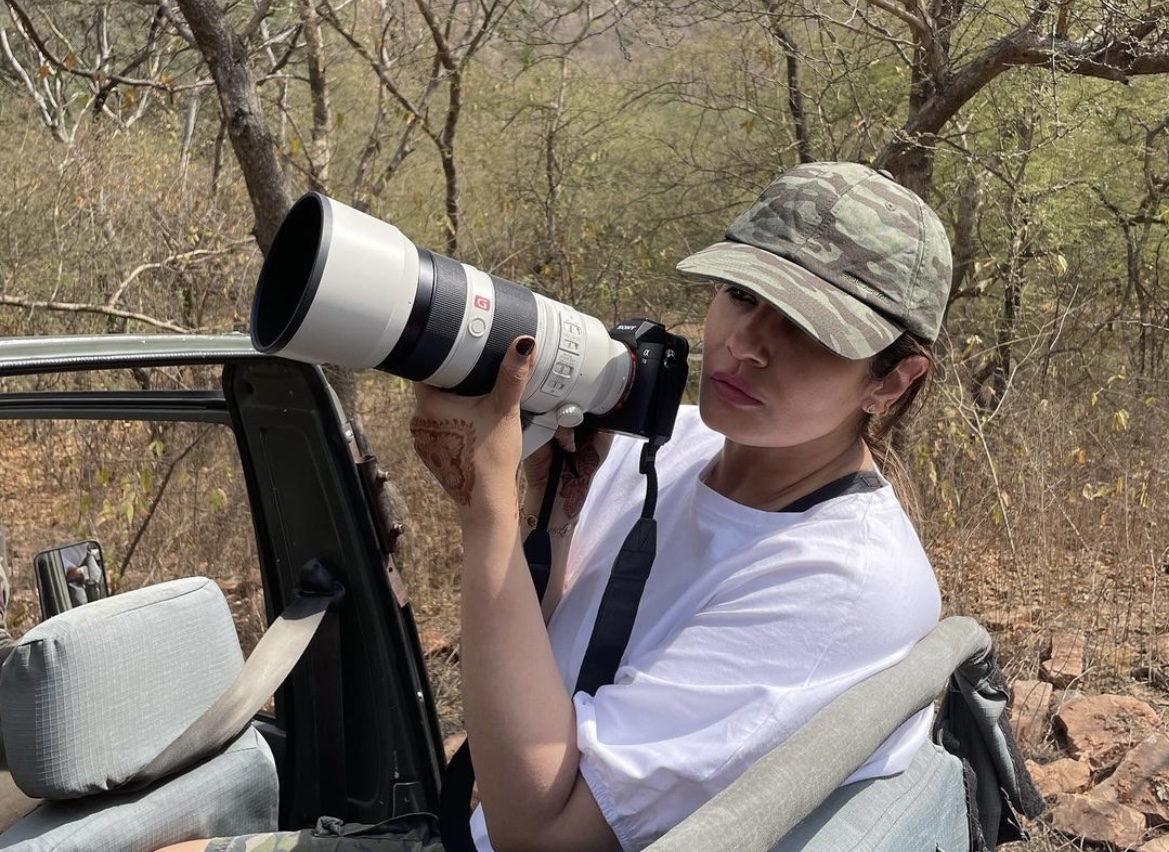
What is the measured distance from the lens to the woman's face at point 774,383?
4.42 feet

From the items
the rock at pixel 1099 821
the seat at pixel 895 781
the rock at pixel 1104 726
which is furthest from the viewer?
the rock at pixel 1104 726

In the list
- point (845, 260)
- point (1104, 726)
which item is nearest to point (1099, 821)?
point (1104, 726)

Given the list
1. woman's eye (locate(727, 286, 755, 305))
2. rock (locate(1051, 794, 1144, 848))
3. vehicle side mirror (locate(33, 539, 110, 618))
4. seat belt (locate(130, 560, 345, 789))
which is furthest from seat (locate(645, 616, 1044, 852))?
vehicle side mirror (locate(33, 539, 110, 618))

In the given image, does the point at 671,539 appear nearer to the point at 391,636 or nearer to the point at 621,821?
the point at 621,821

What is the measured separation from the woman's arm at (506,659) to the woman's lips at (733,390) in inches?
9.3

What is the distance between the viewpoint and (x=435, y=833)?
1638 mm

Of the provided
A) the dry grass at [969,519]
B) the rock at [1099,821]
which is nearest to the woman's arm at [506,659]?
the rock at [1099,821]

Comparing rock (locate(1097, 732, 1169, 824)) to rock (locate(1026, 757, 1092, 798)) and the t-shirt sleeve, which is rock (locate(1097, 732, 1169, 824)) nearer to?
rock (locate(1026, 757, 1092, 798))

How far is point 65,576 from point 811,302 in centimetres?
139

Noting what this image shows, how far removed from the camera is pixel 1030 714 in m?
3.35

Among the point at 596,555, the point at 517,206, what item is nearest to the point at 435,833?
the point at 596,555

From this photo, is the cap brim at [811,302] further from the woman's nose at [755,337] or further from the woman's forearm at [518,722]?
the woman's forearm at [518,722]

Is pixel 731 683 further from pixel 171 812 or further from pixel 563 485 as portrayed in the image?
pixel 171 812

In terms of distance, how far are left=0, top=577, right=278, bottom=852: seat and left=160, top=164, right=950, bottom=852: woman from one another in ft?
0.32
